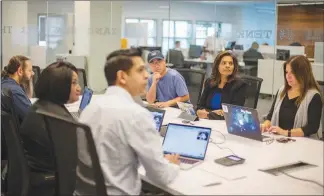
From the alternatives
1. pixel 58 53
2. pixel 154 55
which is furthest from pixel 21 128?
pixel 58 53

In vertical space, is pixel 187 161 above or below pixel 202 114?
below

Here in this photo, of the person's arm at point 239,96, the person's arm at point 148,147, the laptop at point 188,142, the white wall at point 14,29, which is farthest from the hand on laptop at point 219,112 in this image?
the white wall at point 14,29

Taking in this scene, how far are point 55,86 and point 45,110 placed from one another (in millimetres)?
159

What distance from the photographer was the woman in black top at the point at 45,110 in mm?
2711

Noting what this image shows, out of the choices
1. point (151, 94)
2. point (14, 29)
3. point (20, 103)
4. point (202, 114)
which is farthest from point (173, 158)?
point (14, 29)

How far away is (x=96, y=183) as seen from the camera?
6.81ft

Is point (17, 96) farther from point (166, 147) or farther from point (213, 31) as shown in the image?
point (213, 31)

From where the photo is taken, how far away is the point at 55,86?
2727 mm

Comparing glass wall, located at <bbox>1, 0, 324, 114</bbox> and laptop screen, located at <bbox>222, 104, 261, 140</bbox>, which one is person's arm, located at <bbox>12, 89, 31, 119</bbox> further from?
glass wall, located at <bbox>1, 0, 324, 114</bbox>

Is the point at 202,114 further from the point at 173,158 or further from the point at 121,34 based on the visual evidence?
the point at 121,34

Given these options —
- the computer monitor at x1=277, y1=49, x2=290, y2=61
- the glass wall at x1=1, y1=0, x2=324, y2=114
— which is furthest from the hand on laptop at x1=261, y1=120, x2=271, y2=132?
the computer monitor at x1=277, y1=49, x2=290, y2=61

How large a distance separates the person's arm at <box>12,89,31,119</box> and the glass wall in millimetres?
4279

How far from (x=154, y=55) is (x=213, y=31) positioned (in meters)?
5.46

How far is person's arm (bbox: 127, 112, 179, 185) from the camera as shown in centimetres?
210
